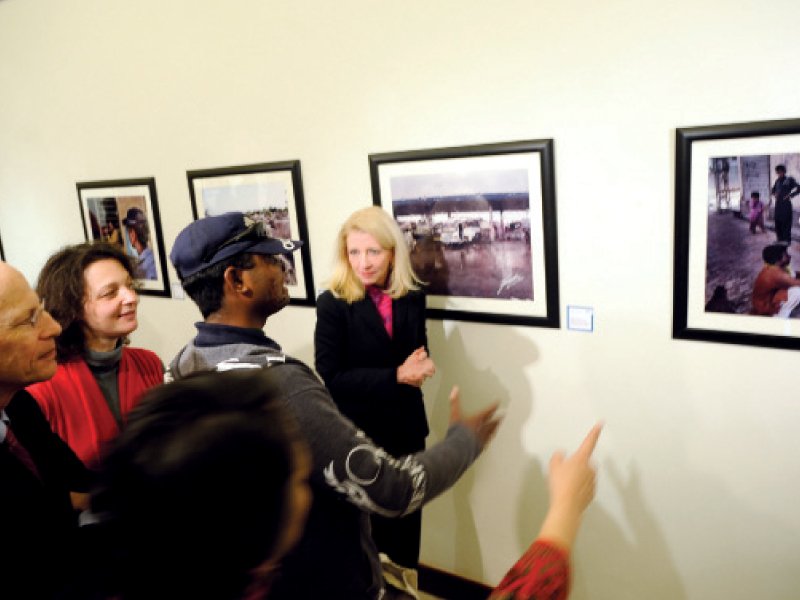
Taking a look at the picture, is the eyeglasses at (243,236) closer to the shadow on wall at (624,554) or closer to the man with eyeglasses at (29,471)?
the man with eyeglasses at (29,471)

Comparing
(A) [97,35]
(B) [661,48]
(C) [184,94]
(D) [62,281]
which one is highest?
(A) [97,35]

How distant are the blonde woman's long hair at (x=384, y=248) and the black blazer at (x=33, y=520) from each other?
135cm

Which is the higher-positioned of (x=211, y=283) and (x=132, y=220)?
(x=132, y=220)

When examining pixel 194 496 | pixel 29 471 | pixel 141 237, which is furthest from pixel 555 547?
pixel 141 237

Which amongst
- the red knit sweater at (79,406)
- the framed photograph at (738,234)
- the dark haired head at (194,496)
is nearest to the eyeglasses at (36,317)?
the red knit sweater at (79,406)

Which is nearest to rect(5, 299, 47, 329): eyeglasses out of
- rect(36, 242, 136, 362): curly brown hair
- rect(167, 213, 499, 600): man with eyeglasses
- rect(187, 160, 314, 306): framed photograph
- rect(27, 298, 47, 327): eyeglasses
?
rect(27, 298, 47, 327): eyeglasses

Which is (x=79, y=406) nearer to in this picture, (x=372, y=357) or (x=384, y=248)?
(x=372, y=357)

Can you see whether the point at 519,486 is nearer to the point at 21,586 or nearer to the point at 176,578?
the point at 21,586

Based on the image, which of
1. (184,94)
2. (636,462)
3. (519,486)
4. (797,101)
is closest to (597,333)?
(636,462)

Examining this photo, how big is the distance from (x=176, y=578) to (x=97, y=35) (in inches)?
158

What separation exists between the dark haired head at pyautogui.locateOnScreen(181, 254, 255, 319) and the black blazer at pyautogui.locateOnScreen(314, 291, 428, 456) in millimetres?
1113

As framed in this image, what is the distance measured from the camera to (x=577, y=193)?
2.37 metres

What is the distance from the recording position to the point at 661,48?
2084 millimetres

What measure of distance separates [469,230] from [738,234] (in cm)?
104
